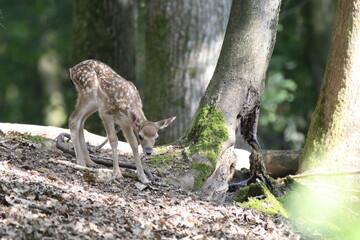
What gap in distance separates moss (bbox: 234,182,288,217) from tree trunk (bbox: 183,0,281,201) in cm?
36

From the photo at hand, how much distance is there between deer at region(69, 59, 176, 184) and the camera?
791 centimetres

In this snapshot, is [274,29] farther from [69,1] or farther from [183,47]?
[69,1]

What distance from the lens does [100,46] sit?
14.0 meters

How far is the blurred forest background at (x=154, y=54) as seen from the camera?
12.7 meters

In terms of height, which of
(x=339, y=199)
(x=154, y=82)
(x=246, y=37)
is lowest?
(x=339, y=199)

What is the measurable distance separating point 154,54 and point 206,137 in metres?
4.53

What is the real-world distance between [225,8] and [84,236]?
794 cm

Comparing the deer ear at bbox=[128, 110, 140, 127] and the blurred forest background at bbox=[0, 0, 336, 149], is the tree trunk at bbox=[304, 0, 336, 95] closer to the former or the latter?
the blurred forest background at bbox=[0, 0, 336, 149]

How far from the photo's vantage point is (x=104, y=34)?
14.1m

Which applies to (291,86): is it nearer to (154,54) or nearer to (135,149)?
(154,54)

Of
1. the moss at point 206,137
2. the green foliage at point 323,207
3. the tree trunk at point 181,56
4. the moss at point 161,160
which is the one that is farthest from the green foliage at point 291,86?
the moss at point 161,160

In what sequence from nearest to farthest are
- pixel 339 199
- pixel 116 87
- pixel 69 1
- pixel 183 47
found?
pixel 116 87, pixel 339 199, pixel 183 47, pixel 69 1

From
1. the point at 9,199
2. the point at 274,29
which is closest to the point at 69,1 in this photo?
the point at 274,29

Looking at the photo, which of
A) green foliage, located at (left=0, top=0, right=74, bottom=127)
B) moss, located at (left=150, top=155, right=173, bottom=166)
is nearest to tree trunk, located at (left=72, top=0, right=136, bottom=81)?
moss, located at (left=150, top=155, right=173, bottom=166)
